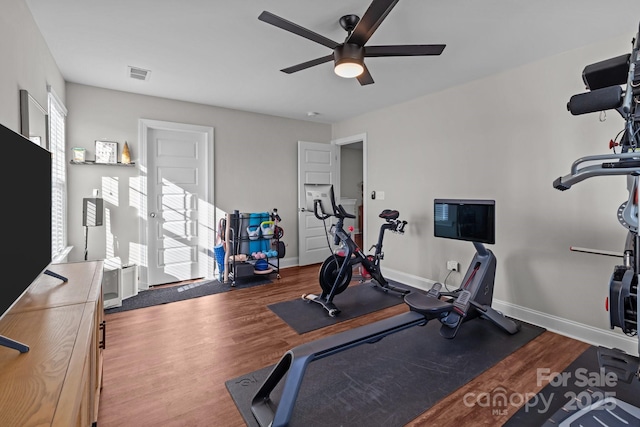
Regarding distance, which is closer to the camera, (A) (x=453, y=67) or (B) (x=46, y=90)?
(B) (x=46, y=90)

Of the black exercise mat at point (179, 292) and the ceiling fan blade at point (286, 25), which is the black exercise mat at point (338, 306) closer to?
the black exercise mat at point (179, 292)

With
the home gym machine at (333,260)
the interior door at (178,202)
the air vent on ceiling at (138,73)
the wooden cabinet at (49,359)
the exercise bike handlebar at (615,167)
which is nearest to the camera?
the wooden cabinet at (49,359)

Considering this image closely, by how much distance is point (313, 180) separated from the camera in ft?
17.9

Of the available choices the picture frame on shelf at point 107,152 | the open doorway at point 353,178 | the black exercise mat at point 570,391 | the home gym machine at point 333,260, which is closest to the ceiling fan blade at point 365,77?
the home gym machine at point 333,260

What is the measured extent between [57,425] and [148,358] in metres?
1.94

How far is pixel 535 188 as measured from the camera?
9.84 ft

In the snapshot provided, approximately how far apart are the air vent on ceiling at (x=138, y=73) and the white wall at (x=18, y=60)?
2.30 feet

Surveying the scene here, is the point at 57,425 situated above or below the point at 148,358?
above

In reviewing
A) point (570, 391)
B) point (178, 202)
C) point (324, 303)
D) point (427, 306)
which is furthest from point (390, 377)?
point (178, 202)

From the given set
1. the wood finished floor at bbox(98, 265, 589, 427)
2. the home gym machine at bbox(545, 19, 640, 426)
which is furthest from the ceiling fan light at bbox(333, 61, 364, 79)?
the wood finished floor at bbox(98, 265, 589, 427)

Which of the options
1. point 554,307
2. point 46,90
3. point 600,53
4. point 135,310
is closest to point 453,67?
point 600,53

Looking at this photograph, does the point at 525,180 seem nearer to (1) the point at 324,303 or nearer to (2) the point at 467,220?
(2) the point at 467,220

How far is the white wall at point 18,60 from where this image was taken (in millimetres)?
1756

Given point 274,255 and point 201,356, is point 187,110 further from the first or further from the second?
point 201,356
